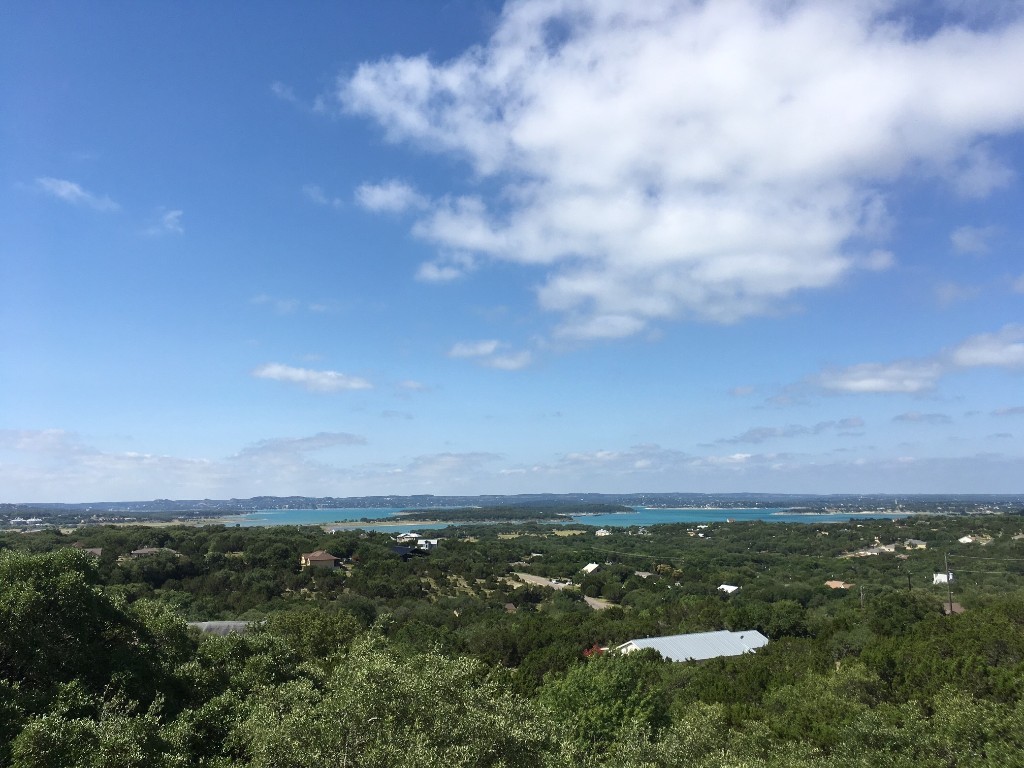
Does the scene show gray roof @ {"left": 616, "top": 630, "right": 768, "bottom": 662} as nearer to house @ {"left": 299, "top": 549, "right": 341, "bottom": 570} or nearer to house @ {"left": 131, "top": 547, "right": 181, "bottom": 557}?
house @ {"left": 299, "top": 549, "right": 341, "bottom": 570}

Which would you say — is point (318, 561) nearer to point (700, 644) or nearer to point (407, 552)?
point (407, 552)

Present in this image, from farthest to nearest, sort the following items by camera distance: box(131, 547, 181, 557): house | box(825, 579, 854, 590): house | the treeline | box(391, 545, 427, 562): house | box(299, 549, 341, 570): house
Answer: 1. box(391, 545, 427, 562): house
2. box(299, 549, 341, 570): house
3. box(825, 579, 854, 590): house
4. box(131, 547, 181, 557): house
5. the treeline

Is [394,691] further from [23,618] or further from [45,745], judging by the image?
[23,618]

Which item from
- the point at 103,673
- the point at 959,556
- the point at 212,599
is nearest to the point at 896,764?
the point at 103,673

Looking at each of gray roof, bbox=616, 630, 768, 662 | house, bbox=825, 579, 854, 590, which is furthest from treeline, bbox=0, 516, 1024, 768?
house, bbox=825, 579, 854, 590

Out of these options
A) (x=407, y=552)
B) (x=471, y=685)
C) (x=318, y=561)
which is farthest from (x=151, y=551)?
(x=471, y=685)

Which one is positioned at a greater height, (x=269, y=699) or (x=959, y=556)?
(x=269, y=699)
